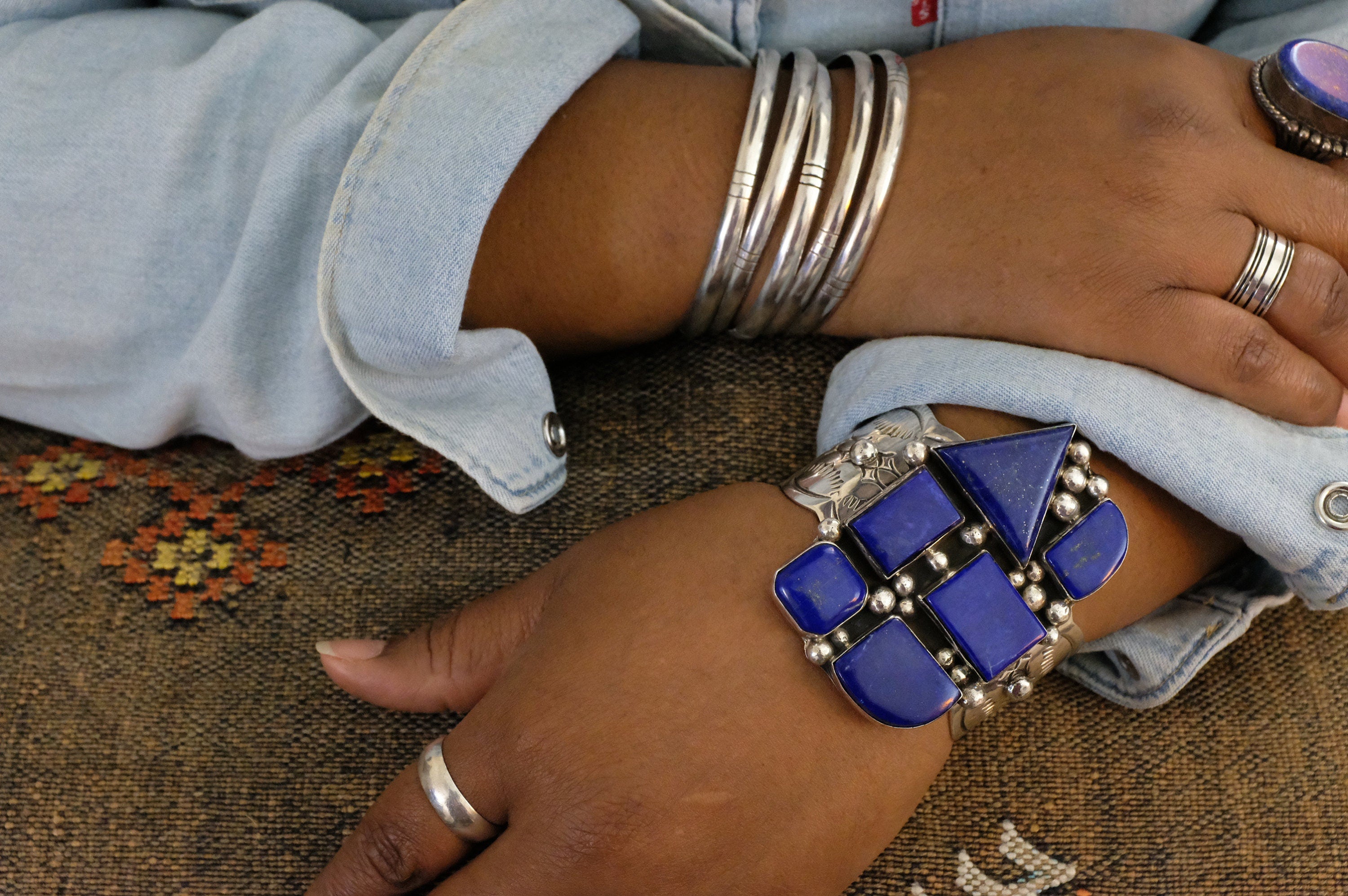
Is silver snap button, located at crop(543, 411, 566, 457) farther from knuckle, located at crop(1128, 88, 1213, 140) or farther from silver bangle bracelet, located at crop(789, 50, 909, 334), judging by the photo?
knuckle, located at crop(1128, 88, 1213, 140)

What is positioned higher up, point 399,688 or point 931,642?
point 931,642

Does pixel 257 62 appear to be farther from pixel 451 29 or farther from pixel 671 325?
pixel 671 325

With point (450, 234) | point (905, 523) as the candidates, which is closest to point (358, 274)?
point (450, 234)

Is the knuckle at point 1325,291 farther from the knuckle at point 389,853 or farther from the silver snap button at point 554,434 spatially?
the knuckle at point 389,853

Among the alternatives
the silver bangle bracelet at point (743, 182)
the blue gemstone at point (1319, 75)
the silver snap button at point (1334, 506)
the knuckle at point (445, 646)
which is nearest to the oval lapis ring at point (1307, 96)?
the blue gemstone at point (1319, 75)

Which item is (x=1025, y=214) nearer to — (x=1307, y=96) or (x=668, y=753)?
(x=1307, y=96)

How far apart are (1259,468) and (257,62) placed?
0.78m

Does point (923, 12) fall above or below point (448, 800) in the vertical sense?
above

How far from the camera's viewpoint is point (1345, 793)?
669 millimetres

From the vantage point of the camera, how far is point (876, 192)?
0.65m

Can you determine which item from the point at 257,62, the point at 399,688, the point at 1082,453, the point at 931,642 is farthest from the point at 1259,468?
the point at 257,62

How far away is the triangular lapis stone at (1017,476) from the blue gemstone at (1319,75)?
0.30m

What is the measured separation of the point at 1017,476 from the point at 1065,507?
1.5 inches

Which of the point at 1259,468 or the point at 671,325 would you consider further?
the point at 671,325
